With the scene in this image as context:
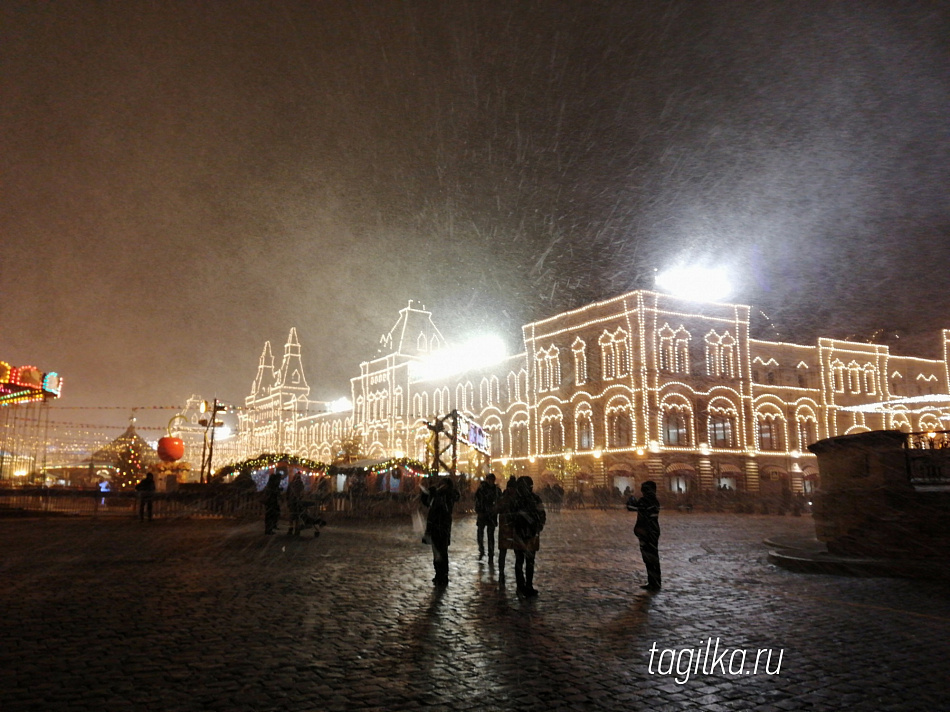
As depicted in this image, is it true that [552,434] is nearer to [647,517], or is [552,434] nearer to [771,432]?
[771,432]

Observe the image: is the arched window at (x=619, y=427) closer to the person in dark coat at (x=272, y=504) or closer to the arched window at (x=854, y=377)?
the arched window at (x=854, y=377)

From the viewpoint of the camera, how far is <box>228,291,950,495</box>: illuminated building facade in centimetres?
4159

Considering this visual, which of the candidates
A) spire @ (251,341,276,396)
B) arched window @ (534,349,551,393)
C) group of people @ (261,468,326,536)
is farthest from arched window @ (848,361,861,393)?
spire @ (251,341,276,396)

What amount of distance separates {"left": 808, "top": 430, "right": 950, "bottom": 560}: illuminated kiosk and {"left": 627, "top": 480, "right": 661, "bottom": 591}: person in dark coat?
3.78 m

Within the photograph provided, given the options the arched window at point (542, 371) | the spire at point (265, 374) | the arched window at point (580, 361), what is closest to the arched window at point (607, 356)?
the arched window at point (580, 361)

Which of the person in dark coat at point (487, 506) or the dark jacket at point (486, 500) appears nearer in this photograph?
the person in dark coat at point (487, 506)

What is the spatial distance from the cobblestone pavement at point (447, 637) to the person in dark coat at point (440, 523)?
1.36 ft

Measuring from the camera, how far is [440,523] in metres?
9.82

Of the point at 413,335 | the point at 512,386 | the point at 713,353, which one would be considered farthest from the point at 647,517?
the point at 413,335

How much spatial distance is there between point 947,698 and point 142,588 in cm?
836

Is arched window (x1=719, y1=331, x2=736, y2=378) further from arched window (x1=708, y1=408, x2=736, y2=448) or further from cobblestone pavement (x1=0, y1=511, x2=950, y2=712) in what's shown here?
cobblestone pavement (x1=0, y1=511, x2=950, y2=712)

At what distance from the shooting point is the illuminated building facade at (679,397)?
41594 mm

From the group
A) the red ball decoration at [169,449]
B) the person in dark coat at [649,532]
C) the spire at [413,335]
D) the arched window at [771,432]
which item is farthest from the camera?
the spire at [413,335]

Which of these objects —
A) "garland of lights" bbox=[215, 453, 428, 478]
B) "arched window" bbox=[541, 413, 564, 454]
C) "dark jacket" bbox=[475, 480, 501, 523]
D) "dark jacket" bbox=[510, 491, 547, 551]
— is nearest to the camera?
"dark jacket" bbox=[510, 491, 547, 551]
